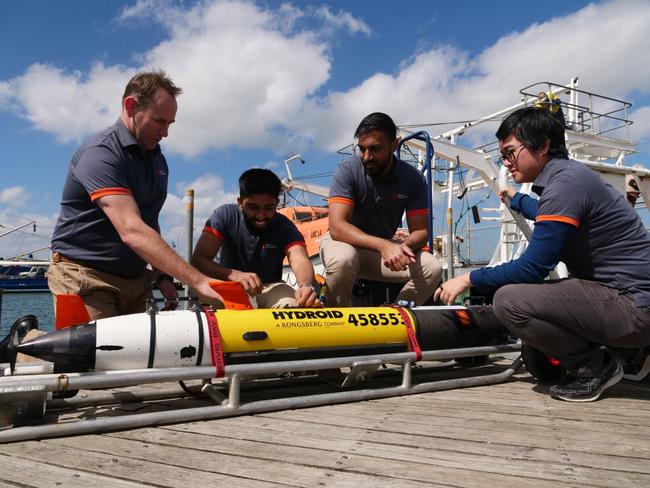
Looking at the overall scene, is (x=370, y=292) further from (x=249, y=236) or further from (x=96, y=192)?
(x=96, y=192)

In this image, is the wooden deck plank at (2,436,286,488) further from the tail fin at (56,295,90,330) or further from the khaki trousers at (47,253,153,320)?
the khaki trousers at (47,253,153,320)

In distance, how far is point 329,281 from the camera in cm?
395

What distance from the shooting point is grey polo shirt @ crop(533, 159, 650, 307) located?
8.95 feet

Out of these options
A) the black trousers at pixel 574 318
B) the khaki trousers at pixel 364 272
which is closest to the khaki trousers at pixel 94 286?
the khaki trousers at pixel 364 272

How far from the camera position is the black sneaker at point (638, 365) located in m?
3.16

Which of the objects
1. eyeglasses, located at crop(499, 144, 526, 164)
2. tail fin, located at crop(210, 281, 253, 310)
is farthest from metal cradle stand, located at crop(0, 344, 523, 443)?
eyeglasses, located at crop(499, 144, 526, 164)

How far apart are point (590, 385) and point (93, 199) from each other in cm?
304

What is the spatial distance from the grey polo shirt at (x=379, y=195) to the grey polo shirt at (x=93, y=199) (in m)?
1.60

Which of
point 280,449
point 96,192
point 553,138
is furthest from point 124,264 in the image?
point 553,138

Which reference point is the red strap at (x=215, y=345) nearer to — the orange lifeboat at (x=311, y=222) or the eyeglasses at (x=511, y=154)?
the eyeglasses at (x=511, y=154)

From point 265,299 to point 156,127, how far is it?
1433 millimetres

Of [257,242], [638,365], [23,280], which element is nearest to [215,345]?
[257,242]

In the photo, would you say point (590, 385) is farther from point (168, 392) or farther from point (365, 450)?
point (168, 392)

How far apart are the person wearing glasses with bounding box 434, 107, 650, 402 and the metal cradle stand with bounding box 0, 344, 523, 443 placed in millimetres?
598
